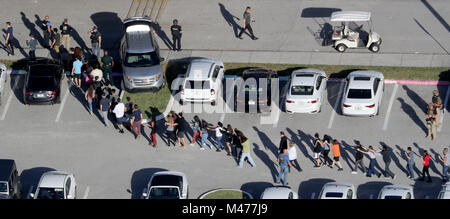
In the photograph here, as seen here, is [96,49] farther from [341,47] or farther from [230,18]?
[341,47]

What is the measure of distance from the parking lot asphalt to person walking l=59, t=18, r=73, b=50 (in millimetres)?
4318

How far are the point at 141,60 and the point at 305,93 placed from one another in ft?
25.1

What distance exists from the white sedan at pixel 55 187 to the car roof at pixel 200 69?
795 cm

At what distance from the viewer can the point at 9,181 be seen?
1252 inches

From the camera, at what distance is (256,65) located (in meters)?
40.5

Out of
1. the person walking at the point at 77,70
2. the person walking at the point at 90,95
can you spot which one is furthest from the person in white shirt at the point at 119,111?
the person walking at the point at 77,70

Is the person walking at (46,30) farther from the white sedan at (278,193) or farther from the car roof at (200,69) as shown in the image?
the white sedan at (278,193)

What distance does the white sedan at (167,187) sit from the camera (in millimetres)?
31797

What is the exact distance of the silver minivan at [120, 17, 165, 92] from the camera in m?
38.2

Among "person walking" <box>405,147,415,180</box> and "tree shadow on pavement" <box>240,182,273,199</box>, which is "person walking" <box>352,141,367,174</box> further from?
"tree shadow on pavement" <box>240,182,273,199</box>

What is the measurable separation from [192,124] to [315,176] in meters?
6.19

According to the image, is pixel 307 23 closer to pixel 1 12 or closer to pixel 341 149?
pixel 341 149

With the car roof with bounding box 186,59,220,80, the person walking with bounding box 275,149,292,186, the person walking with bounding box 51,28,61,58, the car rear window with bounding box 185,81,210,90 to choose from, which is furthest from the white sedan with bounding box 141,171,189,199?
the person walking with bounding box 51,28,61,58

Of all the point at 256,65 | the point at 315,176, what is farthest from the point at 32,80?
the point at 315,176
